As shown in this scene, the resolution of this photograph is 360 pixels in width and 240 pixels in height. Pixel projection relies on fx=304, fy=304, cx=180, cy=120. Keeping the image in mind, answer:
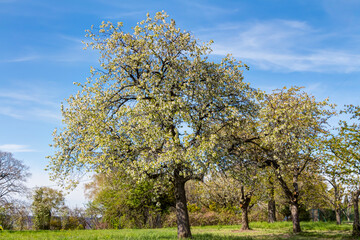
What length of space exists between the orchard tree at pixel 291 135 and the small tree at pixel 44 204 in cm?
2699

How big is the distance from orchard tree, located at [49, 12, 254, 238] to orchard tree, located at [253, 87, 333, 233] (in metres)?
2.80

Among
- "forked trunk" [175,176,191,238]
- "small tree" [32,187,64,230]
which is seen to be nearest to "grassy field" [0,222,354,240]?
"forked trunk" [175,176,191,238]

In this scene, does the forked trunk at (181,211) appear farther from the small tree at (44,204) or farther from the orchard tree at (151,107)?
the small tree at (44,204)

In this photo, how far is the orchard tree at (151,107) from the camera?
1703 centimetres

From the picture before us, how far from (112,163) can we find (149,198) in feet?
67.2

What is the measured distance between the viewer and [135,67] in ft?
60.4

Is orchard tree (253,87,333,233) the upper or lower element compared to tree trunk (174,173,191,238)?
upper

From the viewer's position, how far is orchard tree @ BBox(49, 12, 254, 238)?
17031mm

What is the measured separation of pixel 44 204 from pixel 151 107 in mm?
27978

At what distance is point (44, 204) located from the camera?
37469 mm

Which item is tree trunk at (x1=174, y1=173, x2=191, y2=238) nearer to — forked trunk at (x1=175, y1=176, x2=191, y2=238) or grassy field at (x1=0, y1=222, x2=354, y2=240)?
forked trunk at (x1=175, y1=176, x2=191, y2=238)

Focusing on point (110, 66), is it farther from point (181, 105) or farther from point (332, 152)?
point (332, 152)

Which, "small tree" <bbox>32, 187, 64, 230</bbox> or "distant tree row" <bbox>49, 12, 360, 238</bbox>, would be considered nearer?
"distant tree row" <bbox>49, 12, 360, 238</bbox>

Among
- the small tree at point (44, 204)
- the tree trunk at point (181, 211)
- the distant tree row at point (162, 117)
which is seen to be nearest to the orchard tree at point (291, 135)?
the distant tree row at point (162, 117)
